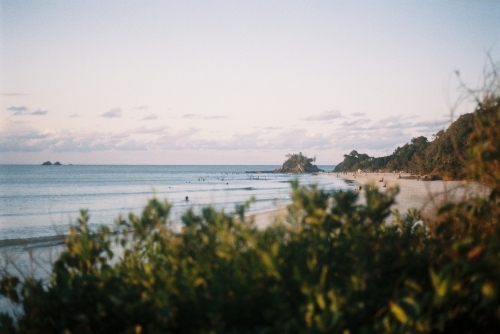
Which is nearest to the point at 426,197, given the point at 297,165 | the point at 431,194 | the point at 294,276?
the point at 431,194

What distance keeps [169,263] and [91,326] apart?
588mm

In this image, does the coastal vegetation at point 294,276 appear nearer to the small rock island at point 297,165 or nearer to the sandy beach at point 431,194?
the sandy beach at point 431,194

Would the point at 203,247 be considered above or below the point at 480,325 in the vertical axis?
above

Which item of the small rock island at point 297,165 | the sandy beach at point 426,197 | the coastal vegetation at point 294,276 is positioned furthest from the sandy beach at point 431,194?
the small rock island at point 297,165

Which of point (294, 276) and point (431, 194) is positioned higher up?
point (431, 194)

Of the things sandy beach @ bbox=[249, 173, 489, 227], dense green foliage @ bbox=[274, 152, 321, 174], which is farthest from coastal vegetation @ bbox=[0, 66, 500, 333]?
dense green foliage @ bbox=[274, 152, 321, 174]

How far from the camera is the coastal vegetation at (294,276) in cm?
244

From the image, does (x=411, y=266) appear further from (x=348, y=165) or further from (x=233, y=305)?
(x=348, y=165)

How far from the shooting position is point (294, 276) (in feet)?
8.43

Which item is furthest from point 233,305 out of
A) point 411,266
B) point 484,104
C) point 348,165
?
point 348,165

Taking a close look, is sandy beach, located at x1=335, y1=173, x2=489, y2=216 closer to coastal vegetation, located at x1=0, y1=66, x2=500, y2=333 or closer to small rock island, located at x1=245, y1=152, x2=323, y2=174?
coastal vegetation, located at x1=0, y1=66, x2=500, y2=333

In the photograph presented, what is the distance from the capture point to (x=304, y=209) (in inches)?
123

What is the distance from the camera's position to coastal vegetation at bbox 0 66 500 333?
2.44 m

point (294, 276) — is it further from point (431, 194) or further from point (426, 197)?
point (426, 197)
